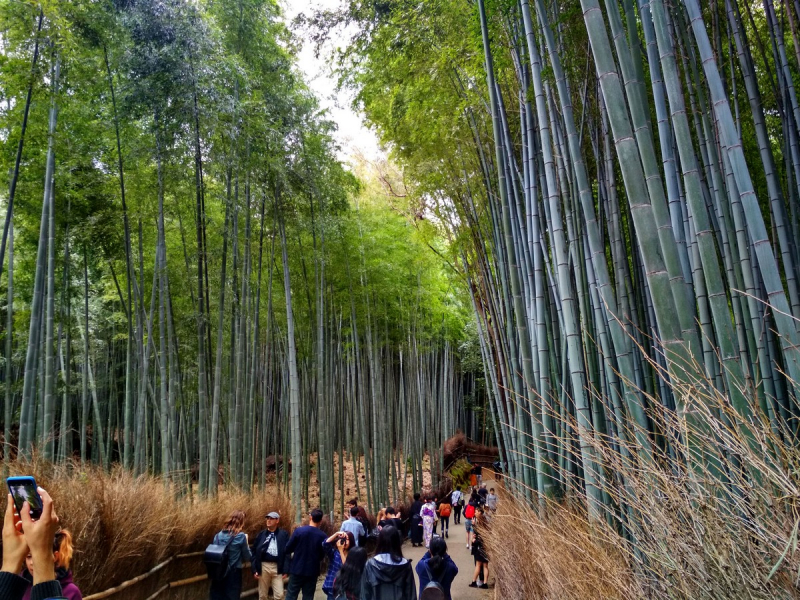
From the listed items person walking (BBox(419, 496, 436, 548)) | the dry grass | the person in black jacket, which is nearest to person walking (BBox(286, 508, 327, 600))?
the dry grass

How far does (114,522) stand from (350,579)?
4.44ft

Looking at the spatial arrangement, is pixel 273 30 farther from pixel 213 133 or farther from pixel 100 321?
pixel 100 321

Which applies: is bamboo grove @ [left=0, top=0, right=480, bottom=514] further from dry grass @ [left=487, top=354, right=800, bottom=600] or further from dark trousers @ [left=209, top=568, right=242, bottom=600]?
dry grass @ [left=487, top=354, right=800, bottom=600]

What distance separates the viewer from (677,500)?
1.23 metres

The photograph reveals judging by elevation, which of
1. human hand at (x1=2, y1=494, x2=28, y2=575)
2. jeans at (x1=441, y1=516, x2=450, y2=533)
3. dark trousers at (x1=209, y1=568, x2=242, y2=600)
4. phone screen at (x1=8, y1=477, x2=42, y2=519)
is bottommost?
jeans at (x1=441, y1=516, x2=450, y2=533)

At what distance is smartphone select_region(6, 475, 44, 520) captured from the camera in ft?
3.65

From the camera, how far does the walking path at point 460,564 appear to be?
16.8 ft

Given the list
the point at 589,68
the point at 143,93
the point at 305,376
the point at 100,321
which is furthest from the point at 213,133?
the point at 100,321

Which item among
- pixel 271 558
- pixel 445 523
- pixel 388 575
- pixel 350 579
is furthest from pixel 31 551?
pixel 445 523

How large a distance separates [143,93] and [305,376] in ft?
19.5

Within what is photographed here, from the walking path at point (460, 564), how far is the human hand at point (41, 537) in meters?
2.43

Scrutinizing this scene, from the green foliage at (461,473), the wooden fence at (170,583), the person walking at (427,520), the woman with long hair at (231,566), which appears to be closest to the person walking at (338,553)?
the woman with long hair at (231,566)

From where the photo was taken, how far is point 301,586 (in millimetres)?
3686

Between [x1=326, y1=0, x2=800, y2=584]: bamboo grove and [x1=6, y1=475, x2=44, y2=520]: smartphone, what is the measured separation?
47.5 inches
